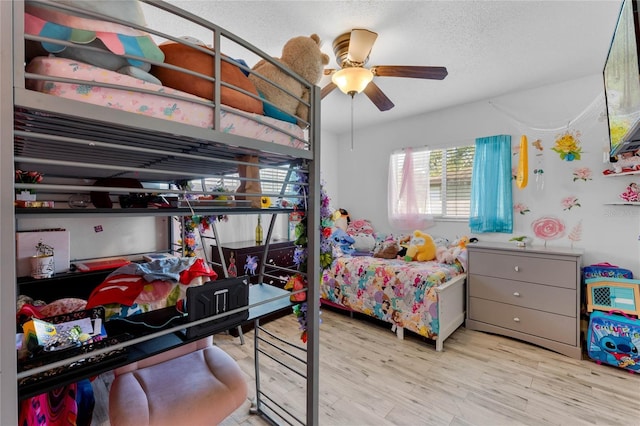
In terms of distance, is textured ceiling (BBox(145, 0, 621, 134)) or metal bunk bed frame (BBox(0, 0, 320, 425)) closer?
metal bunk bed frame (BBox(0, 0, 320, 425))

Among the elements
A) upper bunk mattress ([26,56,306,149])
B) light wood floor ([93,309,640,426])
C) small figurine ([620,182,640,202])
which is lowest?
light wood floor ([93,309,640,426])

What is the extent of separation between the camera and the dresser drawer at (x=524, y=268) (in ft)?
7.92

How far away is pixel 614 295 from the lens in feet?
7.64

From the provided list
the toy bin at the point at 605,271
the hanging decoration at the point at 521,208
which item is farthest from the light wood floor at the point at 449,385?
the hanging decoration at the point at 521,208

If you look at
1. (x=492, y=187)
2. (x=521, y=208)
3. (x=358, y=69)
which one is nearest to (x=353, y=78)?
(x=358, y=69)

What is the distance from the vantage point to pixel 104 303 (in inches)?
44.3

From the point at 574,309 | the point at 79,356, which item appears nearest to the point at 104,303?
the point at 79,356

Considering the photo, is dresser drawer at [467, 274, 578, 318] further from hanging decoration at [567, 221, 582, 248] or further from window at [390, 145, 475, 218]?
window at [390, 145, 475, 218]

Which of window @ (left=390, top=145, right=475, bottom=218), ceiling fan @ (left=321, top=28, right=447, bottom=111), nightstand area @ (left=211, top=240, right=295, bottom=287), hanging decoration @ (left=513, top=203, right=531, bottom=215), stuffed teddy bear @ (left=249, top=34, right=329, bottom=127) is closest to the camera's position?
stuffed teddy bear @ (left=249, top=34, right=329, bottom=127)

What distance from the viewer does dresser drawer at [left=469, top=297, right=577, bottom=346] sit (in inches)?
94.6

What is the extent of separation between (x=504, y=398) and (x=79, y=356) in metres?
2.33

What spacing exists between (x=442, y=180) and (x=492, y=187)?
0.62 m

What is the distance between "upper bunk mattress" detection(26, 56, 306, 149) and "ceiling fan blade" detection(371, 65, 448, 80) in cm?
145

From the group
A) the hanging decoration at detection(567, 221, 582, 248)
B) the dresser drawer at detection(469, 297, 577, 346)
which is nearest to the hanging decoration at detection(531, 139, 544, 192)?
the hanging decoration at detection(567, 221, 582, 248)
